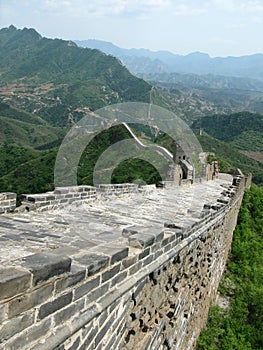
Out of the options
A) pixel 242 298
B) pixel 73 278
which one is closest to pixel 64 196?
pixel 73 278

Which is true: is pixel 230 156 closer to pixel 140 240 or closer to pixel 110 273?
pixel 140 240

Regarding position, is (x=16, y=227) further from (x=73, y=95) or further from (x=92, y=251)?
(x=73, y=95)

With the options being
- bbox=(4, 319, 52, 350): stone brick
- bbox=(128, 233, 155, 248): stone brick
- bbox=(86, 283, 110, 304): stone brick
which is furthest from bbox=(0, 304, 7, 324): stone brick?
bbox=(128, 233, 155, 248): stone brick

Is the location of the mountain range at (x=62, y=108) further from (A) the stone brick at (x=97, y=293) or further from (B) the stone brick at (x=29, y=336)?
(B) the stone brick at (x=29, y=336)

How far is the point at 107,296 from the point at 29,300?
3.59ft

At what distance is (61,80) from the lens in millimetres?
131375

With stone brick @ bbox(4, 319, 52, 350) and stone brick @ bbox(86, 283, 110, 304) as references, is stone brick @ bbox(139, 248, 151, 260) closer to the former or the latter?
stone brick @ bbox(86, 283, 110, 304)

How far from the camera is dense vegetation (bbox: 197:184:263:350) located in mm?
9367

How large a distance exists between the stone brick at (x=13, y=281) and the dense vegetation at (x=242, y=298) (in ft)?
24.6

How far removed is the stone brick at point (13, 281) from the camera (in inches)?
92.3

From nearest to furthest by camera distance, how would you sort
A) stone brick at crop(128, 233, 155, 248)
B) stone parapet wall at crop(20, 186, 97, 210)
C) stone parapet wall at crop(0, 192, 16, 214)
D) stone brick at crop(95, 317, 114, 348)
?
stone brick at crop(95, 317, 114, 348) < stone brick at crop(128, 233, 155, 248) < stone parapet wall at crop(0, 192, 16, 214) < stone parapet wall at crop(20, 186, 97, 210)

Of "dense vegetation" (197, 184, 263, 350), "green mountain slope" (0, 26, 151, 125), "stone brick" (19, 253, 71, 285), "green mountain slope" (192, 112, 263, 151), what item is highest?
"green mountain slope" (0, 26, 151, 125)

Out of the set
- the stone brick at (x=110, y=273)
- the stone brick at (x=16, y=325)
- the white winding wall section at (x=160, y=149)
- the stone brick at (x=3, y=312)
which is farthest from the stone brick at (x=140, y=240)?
the white winding wall section at (x=160, y=149)

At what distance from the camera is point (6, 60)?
166250mm
